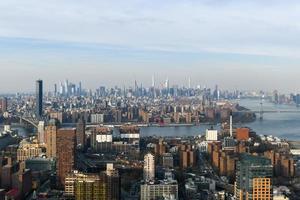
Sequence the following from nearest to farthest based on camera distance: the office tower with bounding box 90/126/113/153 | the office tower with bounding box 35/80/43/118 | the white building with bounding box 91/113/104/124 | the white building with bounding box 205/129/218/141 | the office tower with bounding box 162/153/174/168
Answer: the office tower with bounding box 162/153/174/168, the office tower with bounding box 90/126/113/153, the white building with bounding box 205/129/218/141, the office tower with bounding box 35/80/43/118, the white building with bounding box 91/113/104/124

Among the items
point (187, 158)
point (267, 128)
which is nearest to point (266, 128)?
point (267, 128)

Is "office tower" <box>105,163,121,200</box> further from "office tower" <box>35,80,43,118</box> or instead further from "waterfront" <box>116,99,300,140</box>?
"office tower" <box>35,80,43,118</box>

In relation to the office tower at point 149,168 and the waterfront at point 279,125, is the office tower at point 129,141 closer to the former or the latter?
the office tower at point 149,168

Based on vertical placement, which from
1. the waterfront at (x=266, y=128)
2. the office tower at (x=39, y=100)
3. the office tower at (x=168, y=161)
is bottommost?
the office tower at (x=168, y=161)

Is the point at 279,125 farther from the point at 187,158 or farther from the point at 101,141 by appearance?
the point at 187,158

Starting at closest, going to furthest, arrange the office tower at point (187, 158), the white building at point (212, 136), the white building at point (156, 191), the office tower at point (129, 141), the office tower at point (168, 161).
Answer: the white building at point (156, 191), the office tower at point (168, 161), the office tower at point (187, 158), the office tower at point (129, 141), the white building at point (212, 136)

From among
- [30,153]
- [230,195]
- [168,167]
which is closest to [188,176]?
[168,167]

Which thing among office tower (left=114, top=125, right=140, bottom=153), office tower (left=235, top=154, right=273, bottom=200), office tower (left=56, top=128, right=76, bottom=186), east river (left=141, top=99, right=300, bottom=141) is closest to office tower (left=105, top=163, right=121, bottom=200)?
office tower (left=235, top=154, right=273, bottom=200)

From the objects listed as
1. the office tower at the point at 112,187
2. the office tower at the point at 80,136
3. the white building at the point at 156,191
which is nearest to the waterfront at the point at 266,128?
the office tower at the point at 80,136

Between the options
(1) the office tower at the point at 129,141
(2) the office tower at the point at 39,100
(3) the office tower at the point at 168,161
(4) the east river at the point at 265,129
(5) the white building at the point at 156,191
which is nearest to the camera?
(5) the white building at the point at 156,191
